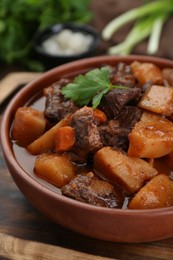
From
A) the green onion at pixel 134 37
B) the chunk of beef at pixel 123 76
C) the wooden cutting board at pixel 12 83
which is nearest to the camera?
the chunk of beef at pixel 123 76

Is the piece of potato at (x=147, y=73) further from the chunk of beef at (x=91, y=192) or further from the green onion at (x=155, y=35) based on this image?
the green onion at (x=155, y=35)

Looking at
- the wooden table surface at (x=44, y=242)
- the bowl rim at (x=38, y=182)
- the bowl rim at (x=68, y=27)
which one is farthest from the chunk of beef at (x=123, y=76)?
the bowl rim at (x=68, y=27)

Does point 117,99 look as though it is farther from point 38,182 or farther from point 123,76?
point 38,182

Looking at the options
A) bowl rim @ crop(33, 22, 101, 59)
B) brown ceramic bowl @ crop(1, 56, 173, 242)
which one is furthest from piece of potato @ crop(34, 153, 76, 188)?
bowl rim @ crop(33, 22, 101, 59)

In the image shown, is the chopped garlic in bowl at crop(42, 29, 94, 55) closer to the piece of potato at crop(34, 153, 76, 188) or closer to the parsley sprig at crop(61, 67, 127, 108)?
the parsley sprig at crop(61, 67, 127, 108)

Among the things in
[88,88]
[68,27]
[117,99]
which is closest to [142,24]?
[68,27]
